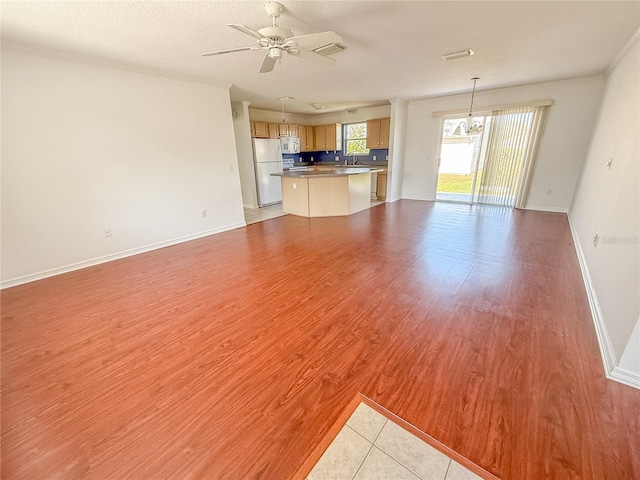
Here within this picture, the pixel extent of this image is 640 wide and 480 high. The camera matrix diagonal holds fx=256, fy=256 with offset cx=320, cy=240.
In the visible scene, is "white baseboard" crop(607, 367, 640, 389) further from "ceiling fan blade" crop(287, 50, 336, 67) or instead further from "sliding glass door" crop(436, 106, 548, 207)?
"sliding glass door" crop(436, 106, 548, 207)

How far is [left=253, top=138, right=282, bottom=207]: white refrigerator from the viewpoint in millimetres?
6328

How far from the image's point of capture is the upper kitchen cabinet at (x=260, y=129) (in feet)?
21.0

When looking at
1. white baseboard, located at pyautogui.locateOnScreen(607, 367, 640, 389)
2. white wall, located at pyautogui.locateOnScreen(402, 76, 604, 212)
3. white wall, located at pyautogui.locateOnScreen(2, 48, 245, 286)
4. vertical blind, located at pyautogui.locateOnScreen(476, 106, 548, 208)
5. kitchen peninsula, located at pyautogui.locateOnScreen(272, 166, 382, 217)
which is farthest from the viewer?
kitchen peninsula, located at pyautogui.locateOnScreen(272, 166, 382, 217)

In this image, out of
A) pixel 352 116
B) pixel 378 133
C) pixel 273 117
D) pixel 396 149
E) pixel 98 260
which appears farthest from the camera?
pixel 352 116

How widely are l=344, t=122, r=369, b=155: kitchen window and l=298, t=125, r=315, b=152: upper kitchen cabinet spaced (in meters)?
1.11

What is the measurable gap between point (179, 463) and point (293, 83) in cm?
484

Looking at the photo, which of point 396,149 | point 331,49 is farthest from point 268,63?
point 396,149

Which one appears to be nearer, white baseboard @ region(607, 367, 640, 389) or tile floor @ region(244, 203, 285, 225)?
white baseboard @ region(607, 367, 640, 389)

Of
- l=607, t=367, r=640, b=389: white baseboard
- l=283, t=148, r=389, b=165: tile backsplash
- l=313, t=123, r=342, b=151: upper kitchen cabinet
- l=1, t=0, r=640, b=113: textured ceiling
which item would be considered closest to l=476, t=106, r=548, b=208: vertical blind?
l=1, t=0, r=640, b=113: textured ceiling

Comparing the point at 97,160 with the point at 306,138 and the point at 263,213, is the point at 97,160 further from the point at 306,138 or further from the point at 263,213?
the point at 306,138

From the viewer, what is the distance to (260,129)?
6.59m

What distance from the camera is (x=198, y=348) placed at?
73.6 inches

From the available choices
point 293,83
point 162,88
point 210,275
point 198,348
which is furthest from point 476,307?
point 162,88

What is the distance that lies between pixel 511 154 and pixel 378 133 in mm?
3192
